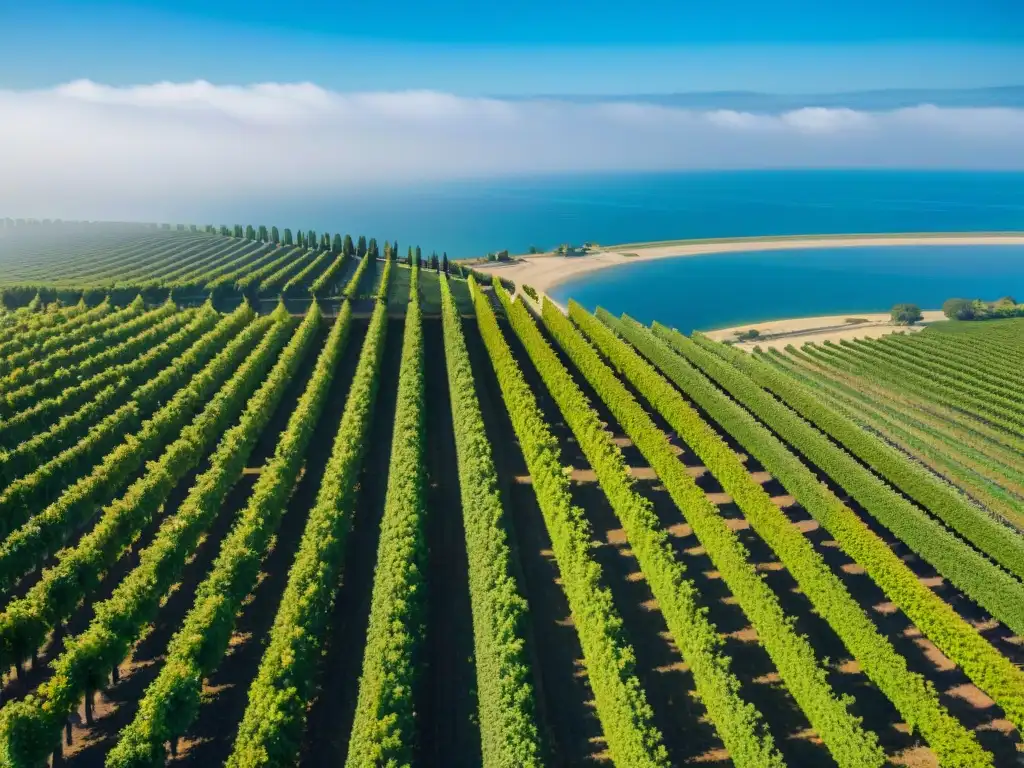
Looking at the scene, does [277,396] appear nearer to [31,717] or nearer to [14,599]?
[14,599]

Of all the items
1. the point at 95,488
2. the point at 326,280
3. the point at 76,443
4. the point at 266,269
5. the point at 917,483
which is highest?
the point at 266,269

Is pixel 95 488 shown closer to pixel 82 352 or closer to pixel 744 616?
pixel 82 352

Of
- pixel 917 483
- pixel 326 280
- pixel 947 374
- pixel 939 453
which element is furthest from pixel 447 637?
pixel 326 280

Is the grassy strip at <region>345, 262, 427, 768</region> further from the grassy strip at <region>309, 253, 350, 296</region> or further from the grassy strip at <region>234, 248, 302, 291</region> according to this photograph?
the grassy strip at <region>234, 248, 302, 291</region>

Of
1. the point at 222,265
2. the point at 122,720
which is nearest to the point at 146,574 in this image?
the point at 122,720

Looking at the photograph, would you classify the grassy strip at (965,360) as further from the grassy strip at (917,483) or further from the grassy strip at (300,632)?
the grassy strip at (300,632)

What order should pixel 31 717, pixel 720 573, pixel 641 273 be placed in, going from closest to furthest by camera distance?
pixel 31 717 → pixel 720 573 → pixel 641 273

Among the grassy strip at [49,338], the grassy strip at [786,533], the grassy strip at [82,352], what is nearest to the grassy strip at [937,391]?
the grassy strip at [786,533]
